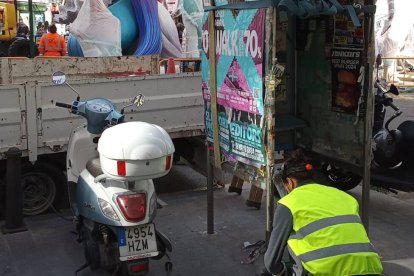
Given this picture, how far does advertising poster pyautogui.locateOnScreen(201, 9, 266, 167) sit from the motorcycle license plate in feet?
3.18

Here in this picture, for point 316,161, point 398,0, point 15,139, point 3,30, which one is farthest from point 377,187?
point 398,0

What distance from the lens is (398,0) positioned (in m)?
18.3

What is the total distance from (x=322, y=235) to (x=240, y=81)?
1.81 meters

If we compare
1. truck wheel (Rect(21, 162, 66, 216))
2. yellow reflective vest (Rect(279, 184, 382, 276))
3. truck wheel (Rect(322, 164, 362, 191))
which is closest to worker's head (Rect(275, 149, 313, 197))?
yellow reflective vest (Rect(279, 184, 382, 276))

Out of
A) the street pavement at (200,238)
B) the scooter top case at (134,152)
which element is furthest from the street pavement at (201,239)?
the scooter top case at (134,152)

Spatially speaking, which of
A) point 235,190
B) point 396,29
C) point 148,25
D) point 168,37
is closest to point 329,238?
point 235,190

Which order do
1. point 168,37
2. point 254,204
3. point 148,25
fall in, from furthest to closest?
point 168,37 → point 148,25 → point 254,204

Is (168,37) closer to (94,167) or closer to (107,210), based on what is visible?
(94,167)

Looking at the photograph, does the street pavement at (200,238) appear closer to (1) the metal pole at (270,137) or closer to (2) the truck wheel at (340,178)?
(2) the truck wheel at (340,178)

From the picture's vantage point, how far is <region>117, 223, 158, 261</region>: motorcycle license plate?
3652 mm

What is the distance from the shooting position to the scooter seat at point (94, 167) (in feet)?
13.2

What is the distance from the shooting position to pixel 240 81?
161 inches

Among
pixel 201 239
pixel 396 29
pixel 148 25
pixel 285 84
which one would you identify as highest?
pixel 396 29

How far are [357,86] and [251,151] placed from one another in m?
1.09
